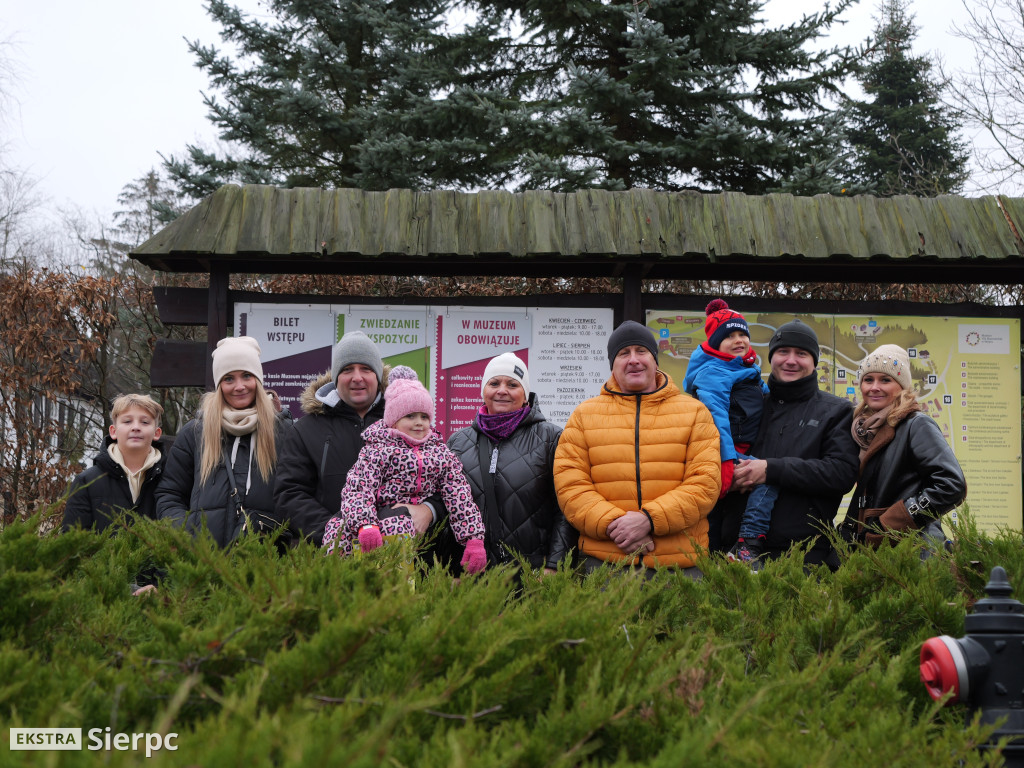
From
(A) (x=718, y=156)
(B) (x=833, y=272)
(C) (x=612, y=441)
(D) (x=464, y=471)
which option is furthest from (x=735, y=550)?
(A) (x=718, y=156)

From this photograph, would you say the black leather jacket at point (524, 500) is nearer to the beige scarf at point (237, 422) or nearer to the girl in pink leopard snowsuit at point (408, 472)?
the girl in pink leopard snowsuit at point (408, 472)

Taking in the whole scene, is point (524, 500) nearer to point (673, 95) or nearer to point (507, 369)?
point (507, 369)

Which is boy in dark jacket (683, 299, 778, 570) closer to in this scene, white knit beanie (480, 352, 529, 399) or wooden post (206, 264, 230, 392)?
white knit beanie (480, 352, 529, 399)

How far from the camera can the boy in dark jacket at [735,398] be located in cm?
425

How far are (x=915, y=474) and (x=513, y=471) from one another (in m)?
1.90

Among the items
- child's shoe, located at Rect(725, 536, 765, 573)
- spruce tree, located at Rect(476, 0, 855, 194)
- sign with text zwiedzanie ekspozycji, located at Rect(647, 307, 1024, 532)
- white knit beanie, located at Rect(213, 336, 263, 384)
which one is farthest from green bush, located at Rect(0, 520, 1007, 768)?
spruce tree, located at Rect(476, 0, 855, 194)

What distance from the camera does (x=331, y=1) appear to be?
15.8 meters

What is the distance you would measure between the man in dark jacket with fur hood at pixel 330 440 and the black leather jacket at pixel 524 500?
0.40 m

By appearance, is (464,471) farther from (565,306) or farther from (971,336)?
(971,336)

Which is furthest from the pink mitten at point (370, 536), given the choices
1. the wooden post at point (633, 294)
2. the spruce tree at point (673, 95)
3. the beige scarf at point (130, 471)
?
the spruce tree at point (673, 95)

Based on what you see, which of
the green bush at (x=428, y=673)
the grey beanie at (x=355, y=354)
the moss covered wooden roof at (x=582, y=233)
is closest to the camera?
the green bush at (x=428, y=673)

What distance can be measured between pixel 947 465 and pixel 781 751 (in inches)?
110

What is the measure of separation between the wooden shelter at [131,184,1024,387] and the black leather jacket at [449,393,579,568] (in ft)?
7.44

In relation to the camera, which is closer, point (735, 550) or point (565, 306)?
A: point (735, 550)
